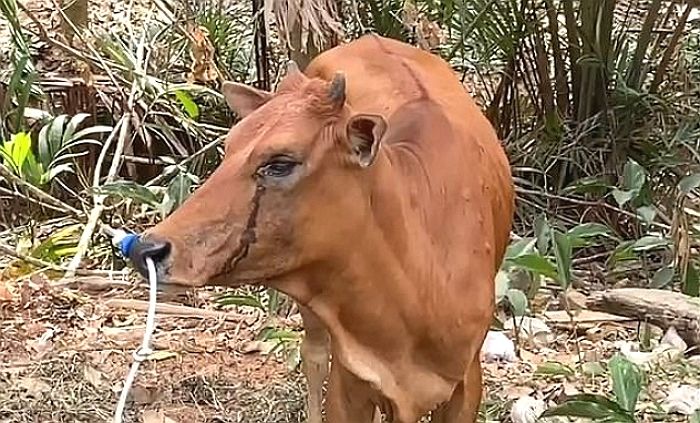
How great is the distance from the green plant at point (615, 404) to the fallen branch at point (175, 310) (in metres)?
2.00

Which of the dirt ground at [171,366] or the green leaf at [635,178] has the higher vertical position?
the green leaf at [635,178]

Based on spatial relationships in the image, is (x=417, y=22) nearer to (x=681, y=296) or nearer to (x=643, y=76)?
(x=643, y=76)

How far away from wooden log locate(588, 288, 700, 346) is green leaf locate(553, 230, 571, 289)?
2.49 feet

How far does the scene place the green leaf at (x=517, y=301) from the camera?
3.89 meters

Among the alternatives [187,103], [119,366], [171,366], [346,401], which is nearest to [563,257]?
[346,401]

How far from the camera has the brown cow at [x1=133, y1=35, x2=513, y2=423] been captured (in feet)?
8.40

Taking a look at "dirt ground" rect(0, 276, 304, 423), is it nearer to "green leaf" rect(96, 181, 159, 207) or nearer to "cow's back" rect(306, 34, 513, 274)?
"green leaf" rect(96, 181, 159, 207)

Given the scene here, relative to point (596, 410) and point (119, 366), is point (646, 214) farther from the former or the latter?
point (119, 366)

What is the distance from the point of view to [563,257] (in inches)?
148

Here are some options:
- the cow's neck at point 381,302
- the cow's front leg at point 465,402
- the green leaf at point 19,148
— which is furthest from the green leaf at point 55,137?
the cow's neck at point 381,302

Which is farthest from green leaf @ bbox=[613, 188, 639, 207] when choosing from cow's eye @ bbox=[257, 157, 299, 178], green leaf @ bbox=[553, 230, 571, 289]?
cow's eye @ bbox=[257, 157, 299, 178]

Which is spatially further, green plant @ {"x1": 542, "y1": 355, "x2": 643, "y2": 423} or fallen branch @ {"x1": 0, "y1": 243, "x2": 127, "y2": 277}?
fallen branch @ {"x1": 0, "y1": 243, "x2": 127, "y2": 277}

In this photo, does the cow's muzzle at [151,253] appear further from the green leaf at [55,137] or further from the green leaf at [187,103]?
the green leaf at [187,103]

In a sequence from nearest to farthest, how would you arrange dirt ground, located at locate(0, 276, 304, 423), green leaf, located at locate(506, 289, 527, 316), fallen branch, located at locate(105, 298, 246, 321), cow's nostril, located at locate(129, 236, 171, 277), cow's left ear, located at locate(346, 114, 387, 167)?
cow's nostril, located at locate(129, 236, 171, 277) → cow's left ear, located at locate(346, 114, 387, 167) → green leaf, located at locate(506, 289, 527, 316) → dirt ground, located at locate(0, 276, 304, 423) → fallen branch, located at locate(105, 298, 246, 321)
